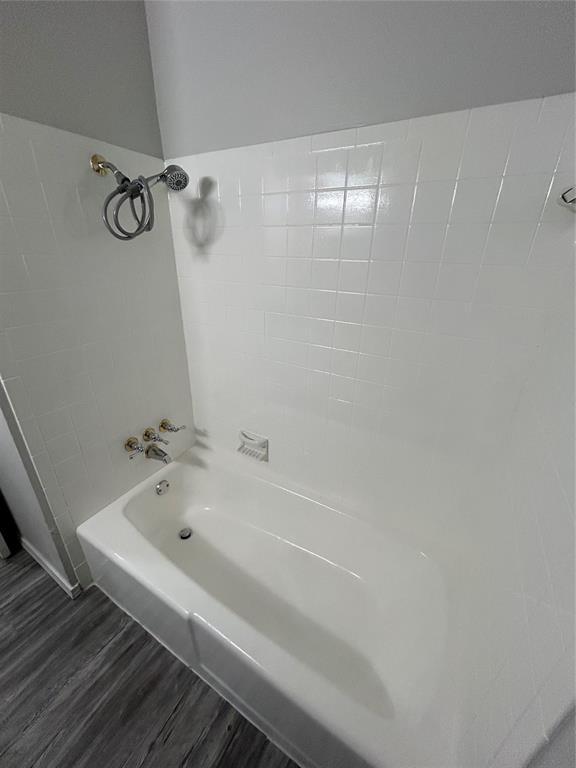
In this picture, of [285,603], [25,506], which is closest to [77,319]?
[25,506]

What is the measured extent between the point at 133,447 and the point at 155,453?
121 millimetres

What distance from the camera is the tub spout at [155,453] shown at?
1456mm

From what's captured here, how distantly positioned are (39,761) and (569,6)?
7.70 ft

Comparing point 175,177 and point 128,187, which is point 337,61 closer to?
point 175,177

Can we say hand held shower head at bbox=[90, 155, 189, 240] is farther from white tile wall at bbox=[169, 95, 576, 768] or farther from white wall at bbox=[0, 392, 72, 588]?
white wall at bbox=[0, 392, 72, 588]

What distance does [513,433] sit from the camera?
3.03 ft

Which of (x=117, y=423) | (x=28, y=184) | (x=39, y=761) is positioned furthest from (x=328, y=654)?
(x=28, y=184)

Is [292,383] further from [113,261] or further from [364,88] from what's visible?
[364,88]

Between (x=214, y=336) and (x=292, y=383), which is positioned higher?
(x=214, y=336)

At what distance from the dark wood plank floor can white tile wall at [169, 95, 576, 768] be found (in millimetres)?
742

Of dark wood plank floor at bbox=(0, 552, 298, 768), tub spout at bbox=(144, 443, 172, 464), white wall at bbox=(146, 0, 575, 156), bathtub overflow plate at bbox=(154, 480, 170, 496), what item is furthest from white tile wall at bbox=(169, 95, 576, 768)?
dark wood plank floor at bbox=(0, 552, 298, 768)

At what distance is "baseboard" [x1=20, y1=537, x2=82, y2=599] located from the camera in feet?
4.31

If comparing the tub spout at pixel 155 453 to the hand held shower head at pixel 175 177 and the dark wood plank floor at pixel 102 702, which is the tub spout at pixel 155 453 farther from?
the hand held shower head at pixel 175 177

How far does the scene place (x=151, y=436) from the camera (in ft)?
4.80
